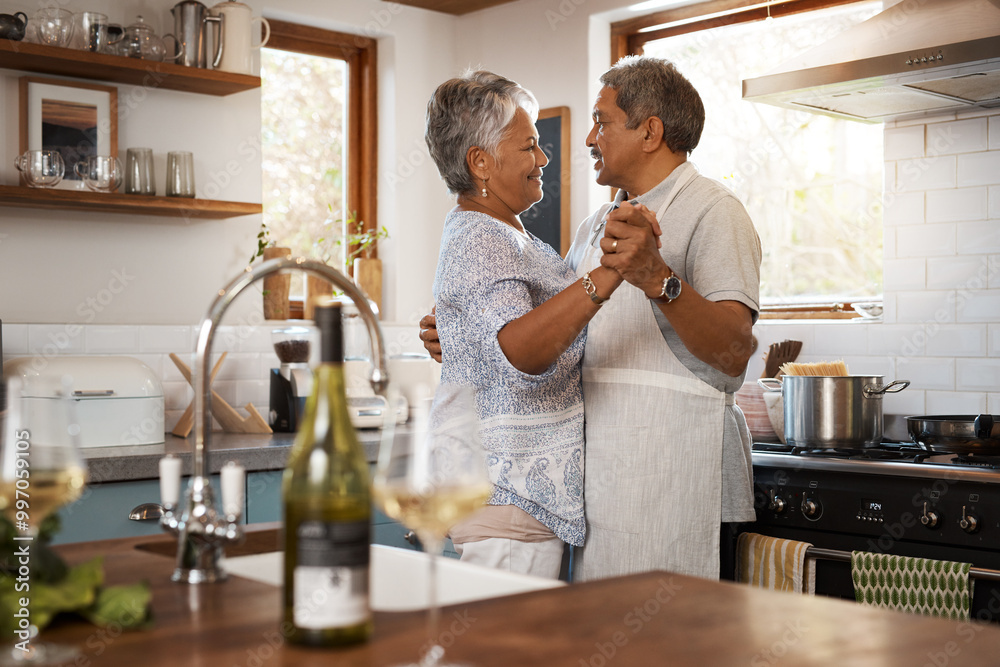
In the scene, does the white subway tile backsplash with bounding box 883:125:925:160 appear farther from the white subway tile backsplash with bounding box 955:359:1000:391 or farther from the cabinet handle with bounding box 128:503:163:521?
the cabinet handle with bounding box 128:503:163:521

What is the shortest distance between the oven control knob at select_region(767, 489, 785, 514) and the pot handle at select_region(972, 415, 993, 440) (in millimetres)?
486

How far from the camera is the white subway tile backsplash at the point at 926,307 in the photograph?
2.96 m

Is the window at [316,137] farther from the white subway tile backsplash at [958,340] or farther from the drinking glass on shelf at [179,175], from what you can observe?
the white subway tile backsplash at [958,340]

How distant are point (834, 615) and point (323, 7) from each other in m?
3.47

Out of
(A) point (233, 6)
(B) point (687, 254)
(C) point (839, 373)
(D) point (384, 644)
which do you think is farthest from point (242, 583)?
(A) point (233, 6)

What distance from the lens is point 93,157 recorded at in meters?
3.21

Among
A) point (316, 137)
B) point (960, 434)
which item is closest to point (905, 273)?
point (960, 434)

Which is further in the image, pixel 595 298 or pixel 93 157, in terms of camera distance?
pixel 93 157

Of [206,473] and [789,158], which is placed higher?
[789,158]

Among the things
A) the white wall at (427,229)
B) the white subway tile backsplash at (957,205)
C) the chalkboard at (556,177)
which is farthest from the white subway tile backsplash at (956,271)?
the chalkboard at (556,177)

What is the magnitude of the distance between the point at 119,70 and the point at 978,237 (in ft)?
8.75

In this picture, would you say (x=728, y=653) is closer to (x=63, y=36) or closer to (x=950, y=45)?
(x=950, y=45)

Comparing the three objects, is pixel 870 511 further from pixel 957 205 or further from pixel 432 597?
pixel 432 597

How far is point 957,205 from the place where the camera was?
9.71 feet
